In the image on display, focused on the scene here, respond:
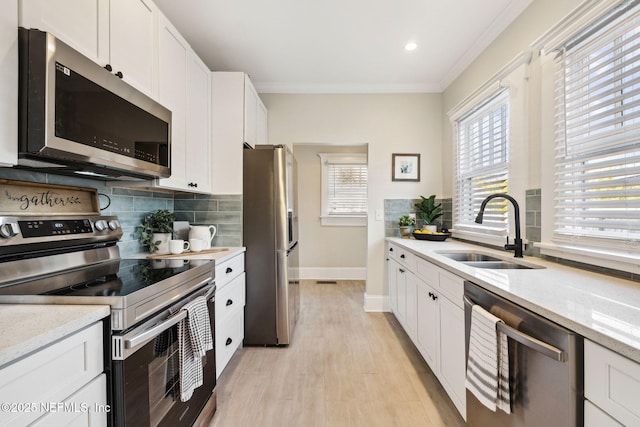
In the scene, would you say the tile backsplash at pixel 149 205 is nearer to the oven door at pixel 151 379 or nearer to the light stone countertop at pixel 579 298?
the oven door at pixel 151 379

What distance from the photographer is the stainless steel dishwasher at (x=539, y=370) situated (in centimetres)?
80

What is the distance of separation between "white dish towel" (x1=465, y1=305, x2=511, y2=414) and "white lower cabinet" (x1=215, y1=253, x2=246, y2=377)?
1.49 metres

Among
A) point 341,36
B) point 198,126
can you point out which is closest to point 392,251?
point 341,36

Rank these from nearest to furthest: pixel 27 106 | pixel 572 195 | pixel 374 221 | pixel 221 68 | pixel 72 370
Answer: pixel 72 370 < pixel 27 106 < pixel 572 195 < pixel 221 68 < pixel 374 221

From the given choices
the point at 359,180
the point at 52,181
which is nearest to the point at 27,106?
the point at 52,181

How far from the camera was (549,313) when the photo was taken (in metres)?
0.87

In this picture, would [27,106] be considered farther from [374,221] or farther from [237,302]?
[374,221]

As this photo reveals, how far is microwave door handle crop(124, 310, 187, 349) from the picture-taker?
933 mm

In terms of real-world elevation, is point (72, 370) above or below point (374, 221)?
below

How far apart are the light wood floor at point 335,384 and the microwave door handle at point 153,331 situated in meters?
0.83

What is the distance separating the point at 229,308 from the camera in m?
2.04

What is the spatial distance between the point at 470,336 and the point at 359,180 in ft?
12.3

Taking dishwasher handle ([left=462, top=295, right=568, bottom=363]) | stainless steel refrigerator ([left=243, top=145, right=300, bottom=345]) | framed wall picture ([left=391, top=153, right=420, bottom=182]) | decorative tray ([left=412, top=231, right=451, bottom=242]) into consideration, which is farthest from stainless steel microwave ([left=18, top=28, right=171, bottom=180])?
framed wall picture ([left=391, top=153, right=420, bottom=182])

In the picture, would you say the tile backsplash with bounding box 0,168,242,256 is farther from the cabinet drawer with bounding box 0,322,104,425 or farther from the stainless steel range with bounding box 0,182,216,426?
the cabinet drawer with bounding box 0,322,104,425
